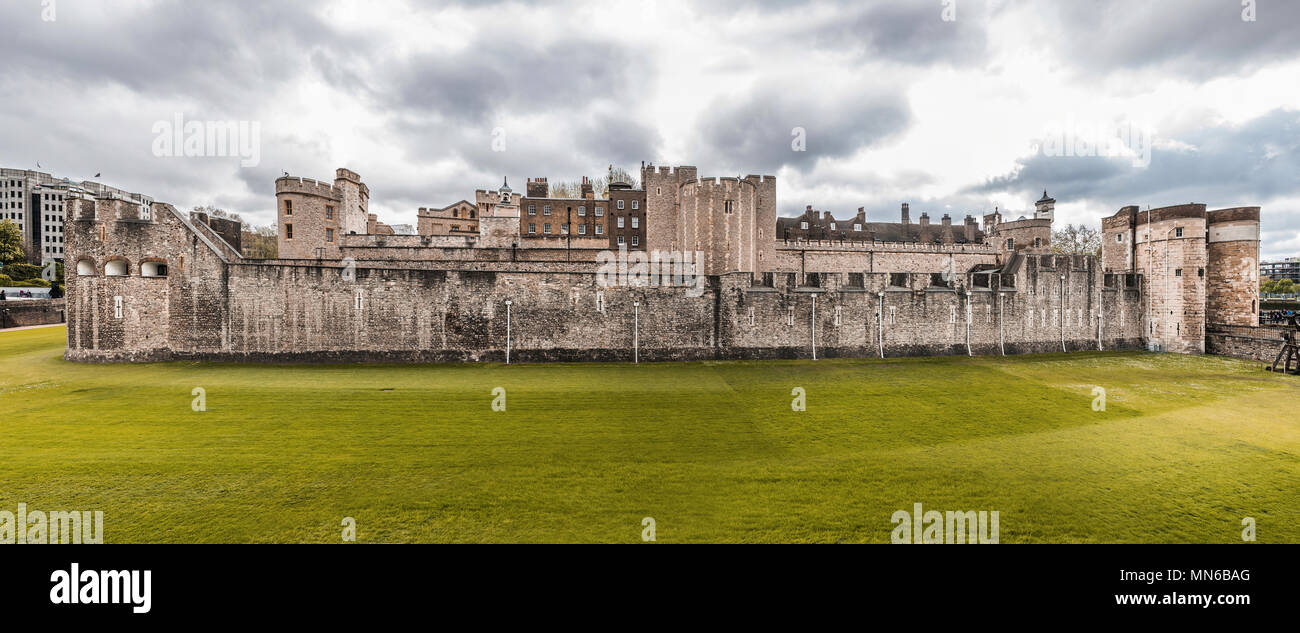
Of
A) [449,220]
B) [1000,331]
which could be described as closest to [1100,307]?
[1000,331]

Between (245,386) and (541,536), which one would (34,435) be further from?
(541,536)

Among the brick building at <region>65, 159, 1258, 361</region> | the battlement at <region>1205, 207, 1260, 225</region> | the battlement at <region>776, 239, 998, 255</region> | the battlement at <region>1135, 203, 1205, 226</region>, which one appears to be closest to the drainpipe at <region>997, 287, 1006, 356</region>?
the brick building at <region>65, 159, 1258, 361</region>

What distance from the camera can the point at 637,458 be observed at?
10.1 meters

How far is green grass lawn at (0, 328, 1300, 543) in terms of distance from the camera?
24.0 ft

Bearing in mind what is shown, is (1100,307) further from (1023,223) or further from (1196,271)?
(1023,223)

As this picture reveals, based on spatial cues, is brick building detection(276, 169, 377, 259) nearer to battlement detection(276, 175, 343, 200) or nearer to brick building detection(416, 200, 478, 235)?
battlement detection(276, 175, 343, 200)

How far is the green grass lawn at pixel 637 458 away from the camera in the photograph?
24.0 feet

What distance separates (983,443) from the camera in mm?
11445

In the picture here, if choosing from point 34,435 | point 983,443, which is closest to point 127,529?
point 34,435

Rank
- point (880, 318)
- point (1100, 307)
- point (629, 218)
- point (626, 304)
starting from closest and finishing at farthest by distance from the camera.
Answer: point (626, 304) → point (880, 318) → point (1100, 307) → point (629, 218)

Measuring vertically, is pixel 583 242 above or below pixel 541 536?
above
